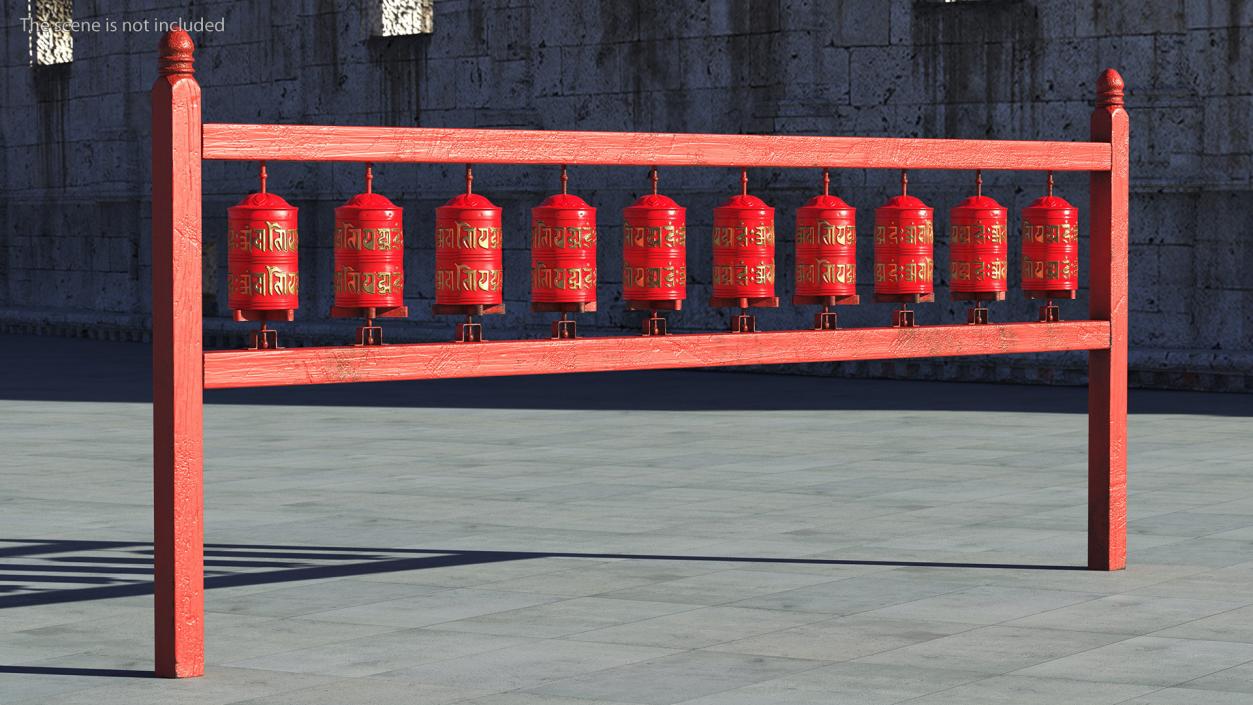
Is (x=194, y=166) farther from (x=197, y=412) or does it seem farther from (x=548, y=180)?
(x=548, y=180)

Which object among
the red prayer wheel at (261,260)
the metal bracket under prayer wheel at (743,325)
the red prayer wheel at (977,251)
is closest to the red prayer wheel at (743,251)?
the metal bracket under prayer wheel at (743,325)

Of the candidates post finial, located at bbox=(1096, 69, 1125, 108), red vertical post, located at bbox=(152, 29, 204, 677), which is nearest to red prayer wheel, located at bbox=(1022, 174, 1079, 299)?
post finial, located at bbox=(1096, 69, 1125, 108)

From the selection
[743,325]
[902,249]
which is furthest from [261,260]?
[902,249]

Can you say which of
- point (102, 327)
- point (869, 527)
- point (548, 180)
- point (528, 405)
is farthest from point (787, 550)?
point (102, 327)

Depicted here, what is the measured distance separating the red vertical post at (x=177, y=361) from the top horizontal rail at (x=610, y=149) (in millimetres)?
145

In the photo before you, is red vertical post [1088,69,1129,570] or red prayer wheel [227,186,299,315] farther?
red vertical post [1088,69,1129,570]

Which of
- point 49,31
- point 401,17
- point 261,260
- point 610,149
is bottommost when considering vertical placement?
point 261,260

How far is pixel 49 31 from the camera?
103ft

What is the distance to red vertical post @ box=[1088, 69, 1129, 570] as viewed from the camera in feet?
32.3

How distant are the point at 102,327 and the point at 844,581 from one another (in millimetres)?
20640

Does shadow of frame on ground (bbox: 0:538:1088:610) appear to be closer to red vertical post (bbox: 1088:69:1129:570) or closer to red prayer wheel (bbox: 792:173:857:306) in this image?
red vertical post (bbox: 1088:69:1129:570)

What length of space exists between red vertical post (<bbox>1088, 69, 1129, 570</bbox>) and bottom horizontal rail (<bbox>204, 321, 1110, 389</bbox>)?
0.49 feet

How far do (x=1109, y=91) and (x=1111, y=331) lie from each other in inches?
40.8

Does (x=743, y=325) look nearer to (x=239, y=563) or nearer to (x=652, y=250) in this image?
(x=652, y=250)
